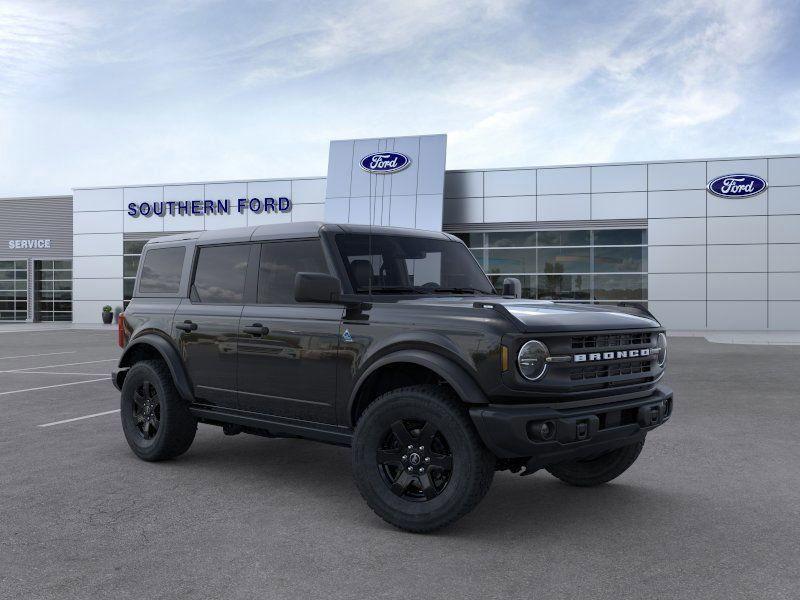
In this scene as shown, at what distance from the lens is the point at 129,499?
17.6ft

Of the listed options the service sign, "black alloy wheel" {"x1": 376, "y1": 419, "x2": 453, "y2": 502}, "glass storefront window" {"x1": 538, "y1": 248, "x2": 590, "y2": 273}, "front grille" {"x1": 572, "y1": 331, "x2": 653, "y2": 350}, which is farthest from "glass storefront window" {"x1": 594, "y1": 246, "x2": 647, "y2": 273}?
the service sign

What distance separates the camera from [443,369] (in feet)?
14.8

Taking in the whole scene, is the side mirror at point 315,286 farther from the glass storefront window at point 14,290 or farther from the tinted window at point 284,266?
the glass storefront window at point 14,290

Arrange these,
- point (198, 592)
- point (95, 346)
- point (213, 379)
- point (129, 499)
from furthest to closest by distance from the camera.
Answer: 1. point (95, 346)
2. point (213, 379)
3. point (129, 499)
4. point (198, 592)

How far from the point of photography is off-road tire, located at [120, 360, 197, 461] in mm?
6348

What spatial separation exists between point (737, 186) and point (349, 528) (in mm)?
29081

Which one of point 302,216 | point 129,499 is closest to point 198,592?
point 129,499

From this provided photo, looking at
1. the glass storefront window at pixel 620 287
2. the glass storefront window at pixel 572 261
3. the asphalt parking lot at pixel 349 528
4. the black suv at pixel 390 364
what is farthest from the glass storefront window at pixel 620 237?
the black suv at pixel 390 364

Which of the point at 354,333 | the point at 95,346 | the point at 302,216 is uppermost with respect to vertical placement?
the point at 302,216

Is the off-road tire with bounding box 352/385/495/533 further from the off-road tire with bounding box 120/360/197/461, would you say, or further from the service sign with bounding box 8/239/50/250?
the service sign with bounding box 8/239/50/250

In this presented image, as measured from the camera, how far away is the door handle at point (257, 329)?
5.60 meters

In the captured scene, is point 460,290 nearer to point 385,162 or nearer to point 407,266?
point 407,266

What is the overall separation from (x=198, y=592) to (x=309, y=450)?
11.3 ft

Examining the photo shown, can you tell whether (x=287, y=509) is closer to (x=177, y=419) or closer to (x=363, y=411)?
(x=363, y=411)
